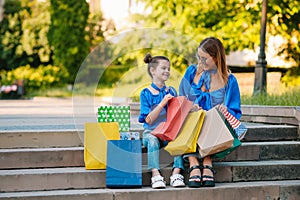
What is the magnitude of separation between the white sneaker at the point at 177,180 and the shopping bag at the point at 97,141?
66 cm

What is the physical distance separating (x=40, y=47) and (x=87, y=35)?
3970 mm

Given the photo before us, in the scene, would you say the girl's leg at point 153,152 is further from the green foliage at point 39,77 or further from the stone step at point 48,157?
the green foliage at point 39,77

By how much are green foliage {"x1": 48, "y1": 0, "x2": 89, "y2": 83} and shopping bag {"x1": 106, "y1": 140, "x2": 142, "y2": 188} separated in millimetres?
24902

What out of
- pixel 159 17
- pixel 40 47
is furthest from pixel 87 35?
pixel 159 17

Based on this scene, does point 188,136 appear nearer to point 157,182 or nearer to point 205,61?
point 157,182

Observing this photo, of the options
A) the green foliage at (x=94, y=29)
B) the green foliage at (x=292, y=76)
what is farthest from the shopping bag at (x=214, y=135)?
the green foliage at (x=94, y=29)

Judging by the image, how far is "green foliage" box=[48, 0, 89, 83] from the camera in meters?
31.4

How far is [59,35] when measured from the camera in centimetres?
3133

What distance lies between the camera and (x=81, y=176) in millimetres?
6590

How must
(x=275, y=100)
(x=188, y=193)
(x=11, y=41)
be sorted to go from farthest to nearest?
(x=11, y=41) < (x=275, y=100) < (x=188, y=193)

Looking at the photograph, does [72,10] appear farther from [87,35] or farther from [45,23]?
[45,23]

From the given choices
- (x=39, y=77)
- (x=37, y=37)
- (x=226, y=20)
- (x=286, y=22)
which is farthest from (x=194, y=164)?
(x=37, y=37)

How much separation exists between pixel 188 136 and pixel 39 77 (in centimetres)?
2698

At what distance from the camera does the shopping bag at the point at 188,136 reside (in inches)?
261
